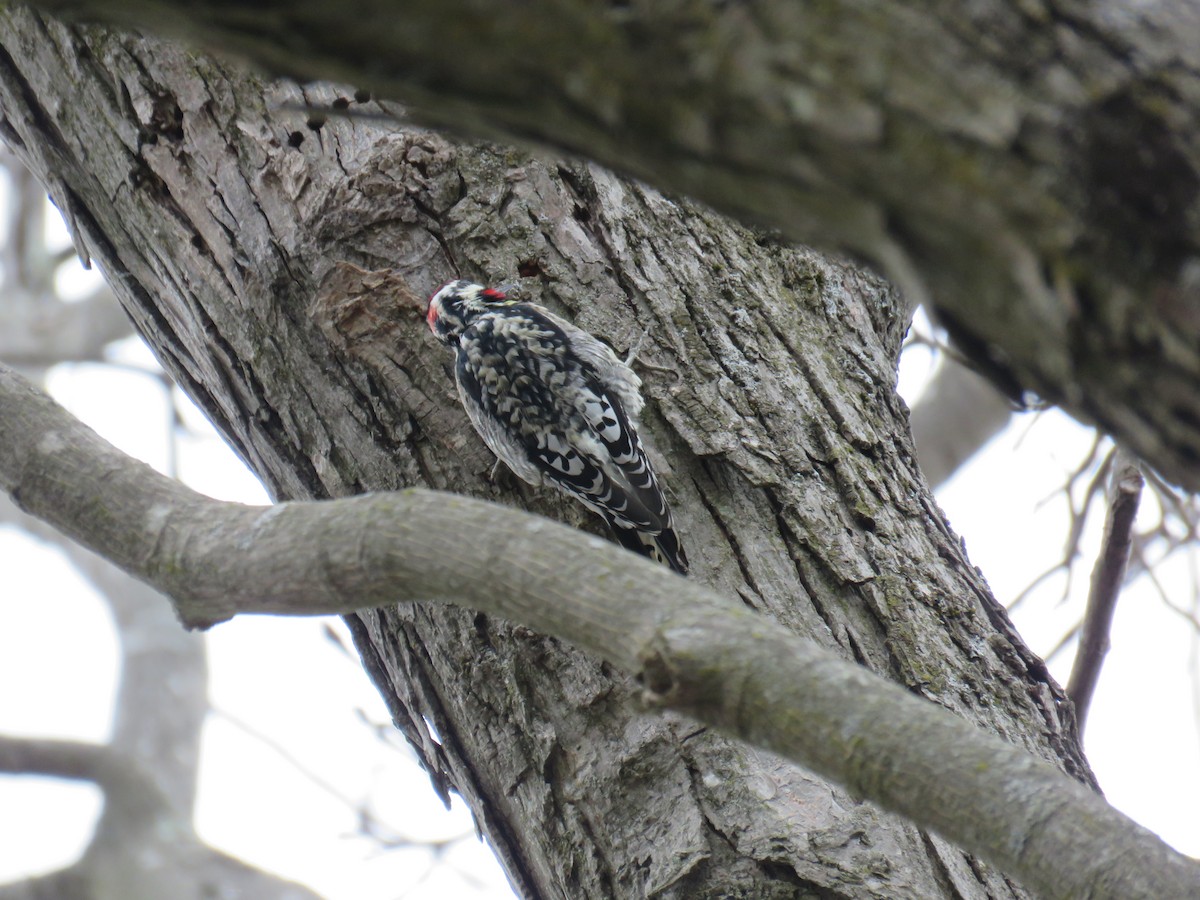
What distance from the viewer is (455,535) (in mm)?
1599

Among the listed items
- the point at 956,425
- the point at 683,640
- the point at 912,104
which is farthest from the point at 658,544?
the point at 956,425

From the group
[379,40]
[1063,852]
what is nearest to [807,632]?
[1063,852]

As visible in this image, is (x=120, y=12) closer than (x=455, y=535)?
Yes

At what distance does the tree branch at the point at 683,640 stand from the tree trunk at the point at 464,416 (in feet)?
2.76

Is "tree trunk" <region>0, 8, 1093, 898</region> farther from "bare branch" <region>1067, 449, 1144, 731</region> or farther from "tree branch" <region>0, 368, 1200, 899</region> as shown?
"tree branch" <region>0, 368, 1200, 899</region>

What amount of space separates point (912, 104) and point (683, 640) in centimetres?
73

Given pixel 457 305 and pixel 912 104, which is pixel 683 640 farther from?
pixel 457 305

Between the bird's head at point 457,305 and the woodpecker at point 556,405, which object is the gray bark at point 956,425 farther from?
the bird's head at point 457,305

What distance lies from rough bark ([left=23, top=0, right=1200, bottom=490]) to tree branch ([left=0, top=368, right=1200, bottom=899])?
1.90ft

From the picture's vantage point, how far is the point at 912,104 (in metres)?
1.02

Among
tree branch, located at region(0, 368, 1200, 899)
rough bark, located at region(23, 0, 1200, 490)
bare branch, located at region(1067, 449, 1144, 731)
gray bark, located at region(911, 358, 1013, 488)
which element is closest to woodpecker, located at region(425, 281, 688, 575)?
bare branch, located at region(1067, 449, 1144, 731)

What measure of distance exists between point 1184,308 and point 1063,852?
0.72 meters

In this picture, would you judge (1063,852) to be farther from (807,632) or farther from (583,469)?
(583,469)

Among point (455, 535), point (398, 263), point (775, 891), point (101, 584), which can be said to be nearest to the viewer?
point (455, 535)
